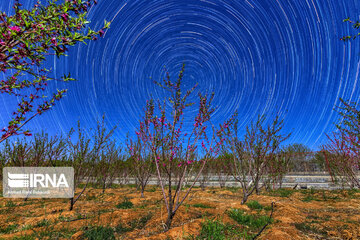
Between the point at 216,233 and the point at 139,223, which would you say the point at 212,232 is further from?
the point at 139,223

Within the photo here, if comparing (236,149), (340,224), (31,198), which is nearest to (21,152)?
(31,198)

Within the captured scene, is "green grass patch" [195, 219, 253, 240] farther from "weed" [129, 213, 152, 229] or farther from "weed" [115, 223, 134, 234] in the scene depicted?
"weed" [115, 223, 134, 234]

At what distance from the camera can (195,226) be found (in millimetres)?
4383

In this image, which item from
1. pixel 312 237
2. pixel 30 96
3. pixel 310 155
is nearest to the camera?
pixel 30 96

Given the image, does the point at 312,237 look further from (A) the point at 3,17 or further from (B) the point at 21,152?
(B) the point at 21,152

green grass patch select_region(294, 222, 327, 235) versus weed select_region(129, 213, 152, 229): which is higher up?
weed select_region(129, 213, 152, 229)

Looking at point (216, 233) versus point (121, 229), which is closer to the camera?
point (216, 233)

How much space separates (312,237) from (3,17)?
23.1 feet

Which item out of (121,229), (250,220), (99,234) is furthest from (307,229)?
(99,234)

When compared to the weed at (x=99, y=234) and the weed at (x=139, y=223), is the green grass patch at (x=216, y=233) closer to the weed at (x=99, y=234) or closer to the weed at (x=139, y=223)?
the weed at (x=139, y=223)

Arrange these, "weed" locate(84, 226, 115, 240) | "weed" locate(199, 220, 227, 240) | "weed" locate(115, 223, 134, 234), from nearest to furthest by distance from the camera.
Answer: "weed" locate(199, 220, 227, 240)
"weed" locate(84, 226, 115, 240)
"weed" locate(115, 223, 134, 234)

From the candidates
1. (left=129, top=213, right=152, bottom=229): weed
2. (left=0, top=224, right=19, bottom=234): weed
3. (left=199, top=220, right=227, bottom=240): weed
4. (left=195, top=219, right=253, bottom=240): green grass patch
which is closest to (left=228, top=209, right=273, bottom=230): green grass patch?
(left=195, top=219, right=253, bottom=240): green grass patch

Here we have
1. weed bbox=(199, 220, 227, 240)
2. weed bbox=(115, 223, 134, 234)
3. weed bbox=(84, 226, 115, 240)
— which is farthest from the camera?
weed bbox=(115, 223, 134, 234)

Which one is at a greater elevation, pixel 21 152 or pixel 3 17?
pixel 3 17
